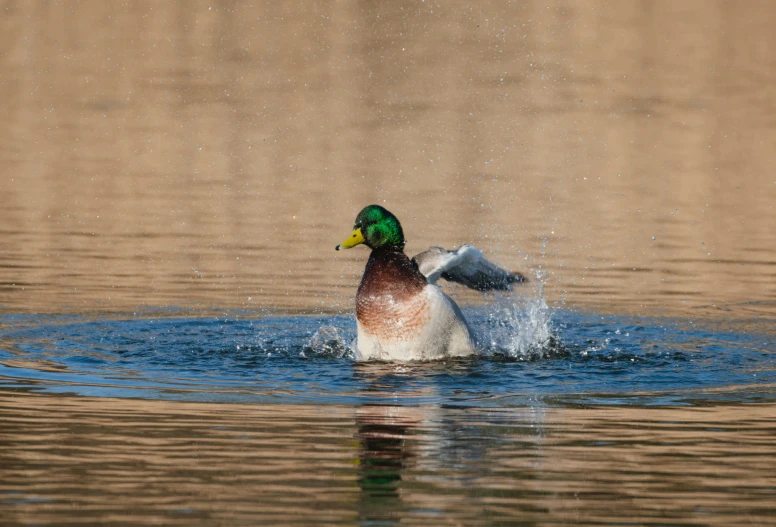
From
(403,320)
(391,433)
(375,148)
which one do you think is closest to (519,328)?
(403,320)

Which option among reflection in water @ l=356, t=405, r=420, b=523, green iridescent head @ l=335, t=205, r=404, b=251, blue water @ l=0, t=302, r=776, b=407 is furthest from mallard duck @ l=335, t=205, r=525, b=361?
reflection in water @ l=356, t=405, r=420, b=523

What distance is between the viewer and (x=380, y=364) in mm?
10648

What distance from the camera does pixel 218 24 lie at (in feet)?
119

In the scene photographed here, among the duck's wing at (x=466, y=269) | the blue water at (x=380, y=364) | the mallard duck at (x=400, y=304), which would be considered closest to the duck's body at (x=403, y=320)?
the mallard duck at (x=400, y=304)

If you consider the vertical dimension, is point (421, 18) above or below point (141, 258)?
above

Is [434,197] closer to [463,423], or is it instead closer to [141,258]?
[141,258]

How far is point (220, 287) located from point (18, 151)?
9530 millimetres

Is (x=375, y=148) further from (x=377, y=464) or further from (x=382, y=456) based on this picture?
(x=377, y=464)

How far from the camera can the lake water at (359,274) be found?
700 centimetres

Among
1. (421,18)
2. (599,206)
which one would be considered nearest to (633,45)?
(421,18)

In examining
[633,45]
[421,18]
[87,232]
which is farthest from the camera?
[421,18]

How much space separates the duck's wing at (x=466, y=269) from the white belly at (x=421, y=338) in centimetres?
37

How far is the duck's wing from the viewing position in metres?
11.3

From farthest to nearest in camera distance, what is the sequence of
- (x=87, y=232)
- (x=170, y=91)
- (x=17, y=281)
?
(x=170, y=91)
(x=87, y=232)
(x=17, y=281)
